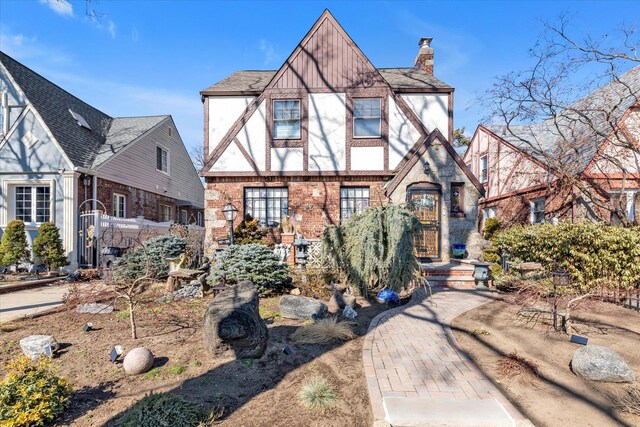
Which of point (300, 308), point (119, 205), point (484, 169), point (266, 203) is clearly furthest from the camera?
point (484, 169)

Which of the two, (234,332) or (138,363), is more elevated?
(234,332)

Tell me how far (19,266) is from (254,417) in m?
13.2

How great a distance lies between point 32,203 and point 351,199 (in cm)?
1271

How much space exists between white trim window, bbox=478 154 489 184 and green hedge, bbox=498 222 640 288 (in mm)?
12629

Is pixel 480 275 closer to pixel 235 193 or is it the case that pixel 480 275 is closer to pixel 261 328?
pixel 261 328

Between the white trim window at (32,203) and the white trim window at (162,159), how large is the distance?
5.72 metres

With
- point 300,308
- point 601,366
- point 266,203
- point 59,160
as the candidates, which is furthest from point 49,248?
point 601,366

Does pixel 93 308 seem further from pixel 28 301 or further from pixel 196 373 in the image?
pixel 196 373

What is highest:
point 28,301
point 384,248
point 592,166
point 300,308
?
point 592,166

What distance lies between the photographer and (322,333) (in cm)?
479

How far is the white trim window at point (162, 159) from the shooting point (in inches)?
700

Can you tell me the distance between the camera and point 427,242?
440 inches

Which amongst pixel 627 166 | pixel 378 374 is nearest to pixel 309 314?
pixel 378 374

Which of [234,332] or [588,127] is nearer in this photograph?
[234,332]
